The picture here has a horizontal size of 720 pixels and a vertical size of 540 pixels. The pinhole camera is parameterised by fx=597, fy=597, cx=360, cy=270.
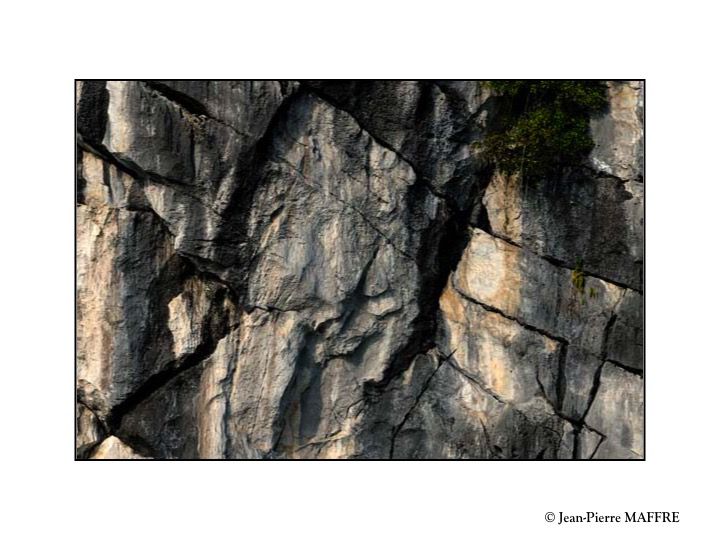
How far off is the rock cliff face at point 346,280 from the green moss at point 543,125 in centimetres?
26

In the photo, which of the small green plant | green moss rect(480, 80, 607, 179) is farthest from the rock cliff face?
green moss rect(480, 80, 607, 179)

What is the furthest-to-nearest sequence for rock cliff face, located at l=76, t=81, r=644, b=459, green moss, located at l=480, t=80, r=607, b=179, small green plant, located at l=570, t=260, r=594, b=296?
small green plant, located at l=570, t=260, r=594, b=296
green moss, located at l=480, t=80, r=607, b=179
rock cliff face, located at l=76, t=81, r=644, b=459

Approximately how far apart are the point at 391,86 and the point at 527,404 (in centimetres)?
636

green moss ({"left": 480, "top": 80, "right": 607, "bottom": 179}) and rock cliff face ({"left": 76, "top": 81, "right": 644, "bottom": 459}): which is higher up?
green moss ({"left": 480, "top": 80, "right": 607, "bottom": 179})

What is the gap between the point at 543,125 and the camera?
10.7 meters

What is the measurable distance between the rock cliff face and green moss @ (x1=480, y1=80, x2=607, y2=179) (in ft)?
0.86

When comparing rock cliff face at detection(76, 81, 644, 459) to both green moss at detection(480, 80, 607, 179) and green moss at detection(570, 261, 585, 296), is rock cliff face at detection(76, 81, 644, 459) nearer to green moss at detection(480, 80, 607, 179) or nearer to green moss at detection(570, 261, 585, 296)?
green moss at detection(570, 261, 585, 296)

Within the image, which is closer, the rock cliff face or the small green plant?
the rock cliff face

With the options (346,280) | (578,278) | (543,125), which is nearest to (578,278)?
(578,278)

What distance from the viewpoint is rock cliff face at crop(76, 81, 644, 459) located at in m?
10.5

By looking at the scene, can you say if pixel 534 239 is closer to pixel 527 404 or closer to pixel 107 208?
pixel 527 404

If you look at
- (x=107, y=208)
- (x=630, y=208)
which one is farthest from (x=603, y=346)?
(x=107, y=208)

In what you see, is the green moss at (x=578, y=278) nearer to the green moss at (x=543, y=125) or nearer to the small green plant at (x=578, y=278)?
the small green plant at (x=578, y=278)

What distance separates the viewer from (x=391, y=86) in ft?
34.2
